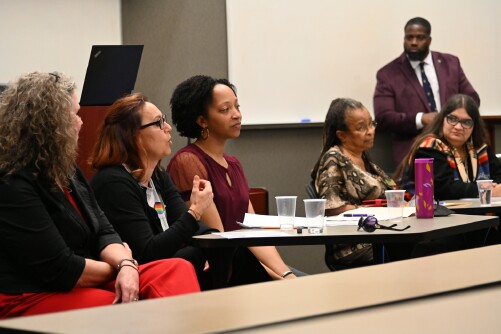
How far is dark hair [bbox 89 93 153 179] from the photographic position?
3.41 metres

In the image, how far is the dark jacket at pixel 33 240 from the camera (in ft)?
8.52

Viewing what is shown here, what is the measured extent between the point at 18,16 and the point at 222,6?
1.58 metres

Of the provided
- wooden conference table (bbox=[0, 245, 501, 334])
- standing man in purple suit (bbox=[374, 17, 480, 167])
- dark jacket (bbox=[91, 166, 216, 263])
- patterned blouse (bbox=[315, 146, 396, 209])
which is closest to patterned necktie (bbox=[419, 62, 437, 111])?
standing man in purple suit (bbox=[374, 17, 480, 167])

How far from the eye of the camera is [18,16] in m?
5.56

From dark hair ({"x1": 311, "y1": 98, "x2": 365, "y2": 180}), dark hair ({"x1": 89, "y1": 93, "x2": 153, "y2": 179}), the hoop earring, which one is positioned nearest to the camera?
dark hair ({"x1": 89, "y1": 93, "x2": 153, "y2": 179})

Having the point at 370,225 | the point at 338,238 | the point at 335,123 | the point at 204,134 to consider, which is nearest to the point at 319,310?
the point at 338,238

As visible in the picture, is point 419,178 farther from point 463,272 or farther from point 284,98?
point 284,98

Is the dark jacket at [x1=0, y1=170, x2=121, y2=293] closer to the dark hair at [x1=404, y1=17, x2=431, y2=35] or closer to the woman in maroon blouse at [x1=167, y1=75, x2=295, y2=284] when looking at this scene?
the woman in maroon blouse at [x1=167, y1=75, x2=295, y2=284]

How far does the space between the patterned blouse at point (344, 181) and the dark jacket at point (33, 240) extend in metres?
2.03

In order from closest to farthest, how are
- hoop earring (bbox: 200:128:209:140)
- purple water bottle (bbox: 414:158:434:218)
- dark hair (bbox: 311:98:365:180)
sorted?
purple water bottle (bbox: 414:158:434:218) → hoop earring (bbox: 200:128:209:140) → dark hair (bbox: 311:98:365:180)

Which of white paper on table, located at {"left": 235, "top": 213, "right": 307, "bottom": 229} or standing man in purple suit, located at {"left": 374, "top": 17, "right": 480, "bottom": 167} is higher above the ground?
standing man in purple suit, located at {"left": 374, "top": 17, "right": 480, "bottom": 167}

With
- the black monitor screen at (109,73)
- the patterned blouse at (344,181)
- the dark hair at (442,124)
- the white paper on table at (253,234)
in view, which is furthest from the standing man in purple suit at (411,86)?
the white paper on table at (253,234)

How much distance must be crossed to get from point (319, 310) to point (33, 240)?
185 cm

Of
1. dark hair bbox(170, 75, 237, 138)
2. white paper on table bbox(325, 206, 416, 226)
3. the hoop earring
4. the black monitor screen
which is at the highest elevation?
the black monitor screen
